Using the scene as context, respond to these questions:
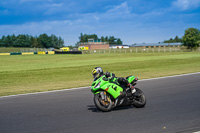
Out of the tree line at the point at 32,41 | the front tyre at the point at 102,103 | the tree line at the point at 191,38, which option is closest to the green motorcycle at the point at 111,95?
the front tyre at the point at 102,103

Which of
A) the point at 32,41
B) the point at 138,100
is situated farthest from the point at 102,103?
the point at 32,41

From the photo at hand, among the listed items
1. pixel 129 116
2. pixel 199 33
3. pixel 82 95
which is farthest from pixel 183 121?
pixel 199 33

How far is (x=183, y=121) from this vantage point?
6016mm

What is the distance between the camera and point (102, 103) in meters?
7.13

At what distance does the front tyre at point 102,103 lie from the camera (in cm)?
704

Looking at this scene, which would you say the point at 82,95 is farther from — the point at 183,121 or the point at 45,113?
the point at 183,121

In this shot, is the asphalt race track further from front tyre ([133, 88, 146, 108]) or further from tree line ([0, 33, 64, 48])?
tree line ([0, 33, 64, 48])

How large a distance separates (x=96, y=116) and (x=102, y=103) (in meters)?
0.49

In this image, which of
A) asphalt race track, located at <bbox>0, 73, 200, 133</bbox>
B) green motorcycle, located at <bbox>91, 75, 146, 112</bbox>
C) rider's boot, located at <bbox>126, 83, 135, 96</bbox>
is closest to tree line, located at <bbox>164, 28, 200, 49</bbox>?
asphalt race track, located at <bbox>0, 73, 200, 133</bbox>

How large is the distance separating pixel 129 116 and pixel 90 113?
1.20 metres

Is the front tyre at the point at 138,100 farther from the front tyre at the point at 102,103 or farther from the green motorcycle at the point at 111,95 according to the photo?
the front tyre at the point at 102,103

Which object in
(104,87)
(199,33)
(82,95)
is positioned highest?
(199,33)

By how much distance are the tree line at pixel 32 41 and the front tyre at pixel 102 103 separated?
147323 millimetres

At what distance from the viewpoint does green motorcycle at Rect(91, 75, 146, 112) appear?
7.02 metres
